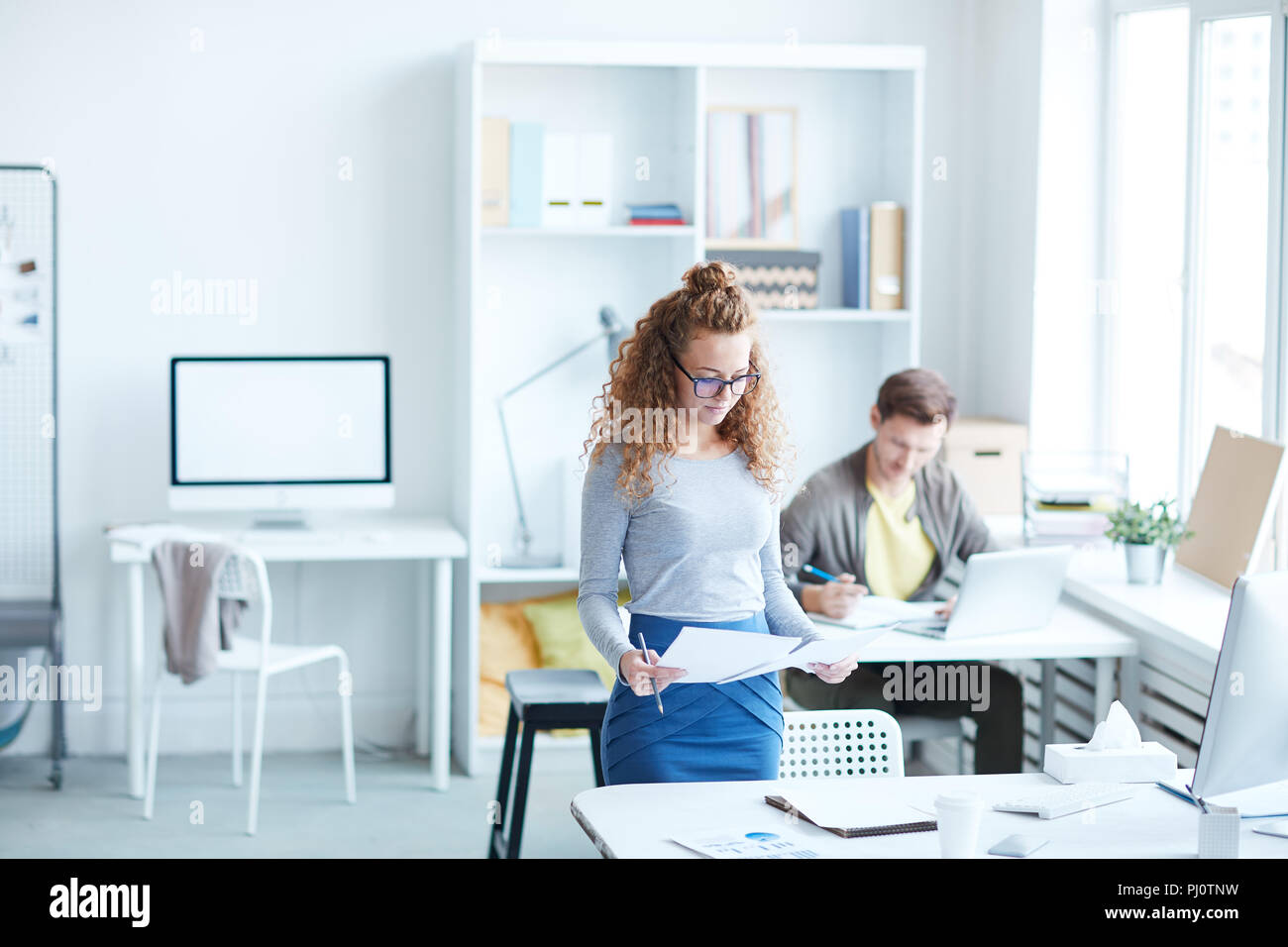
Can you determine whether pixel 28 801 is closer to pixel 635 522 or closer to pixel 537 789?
pixel 537 789

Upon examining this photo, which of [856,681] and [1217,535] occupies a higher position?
[1217,535]

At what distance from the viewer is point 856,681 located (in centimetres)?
326

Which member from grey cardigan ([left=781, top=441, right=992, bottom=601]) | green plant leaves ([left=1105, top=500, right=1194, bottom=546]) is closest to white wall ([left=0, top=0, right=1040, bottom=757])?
green plant leaves ([left=1105, top=500, right=1194, bottom=546])

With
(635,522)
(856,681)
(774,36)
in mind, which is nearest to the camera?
(635,522)

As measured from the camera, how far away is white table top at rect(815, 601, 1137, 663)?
292 centimetres

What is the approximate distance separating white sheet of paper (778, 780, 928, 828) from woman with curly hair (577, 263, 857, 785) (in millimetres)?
161

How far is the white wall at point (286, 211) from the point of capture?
4.36 meters

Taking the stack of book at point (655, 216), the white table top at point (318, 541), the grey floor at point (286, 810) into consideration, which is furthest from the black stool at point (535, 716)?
the stack of book at point (655, 216)

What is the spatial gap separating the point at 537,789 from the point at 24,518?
181 centimetres

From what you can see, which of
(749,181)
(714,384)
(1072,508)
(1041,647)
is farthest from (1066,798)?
(749,181)

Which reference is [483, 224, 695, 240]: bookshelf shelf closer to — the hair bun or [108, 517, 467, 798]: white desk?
[108, 517, 467, 798]: white desk

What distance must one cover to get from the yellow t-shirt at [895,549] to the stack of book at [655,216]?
1.35 meters

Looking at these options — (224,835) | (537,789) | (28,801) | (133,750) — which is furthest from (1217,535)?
(28,801)

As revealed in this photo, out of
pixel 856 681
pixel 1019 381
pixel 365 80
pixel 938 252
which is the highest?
pixel 365 80
